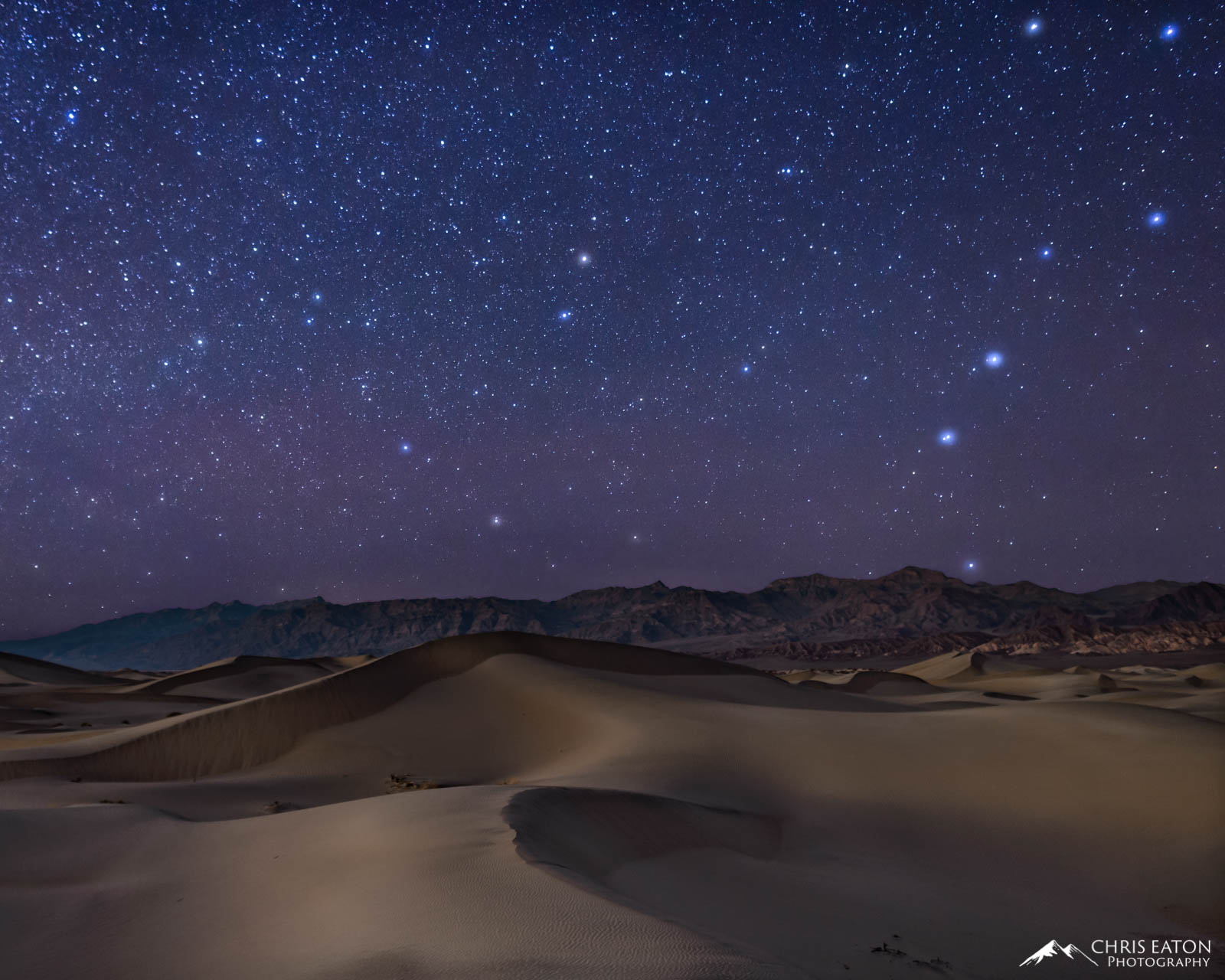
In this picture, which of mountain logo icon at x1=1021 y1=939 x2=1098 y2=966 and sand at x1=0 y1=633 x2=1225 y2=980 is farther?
mountain logo icon at x1=1021 y1=939 x2=1098 y2=966

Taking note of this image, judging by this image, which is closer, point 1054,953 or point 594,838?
point 1054,953

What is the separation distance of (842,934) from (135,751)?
69.6ft

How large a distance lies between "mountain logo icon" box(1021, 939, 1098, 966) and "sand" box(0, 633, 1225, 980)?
141mm

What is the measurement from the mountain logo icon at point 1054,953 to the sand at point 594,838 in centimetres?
14

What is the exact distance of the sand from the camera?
638 cm

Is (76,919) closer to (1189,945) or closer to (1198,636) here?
(1189,945)

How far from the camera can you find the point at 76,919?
7.71m

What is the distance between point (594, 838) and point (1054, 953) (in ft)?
18.0

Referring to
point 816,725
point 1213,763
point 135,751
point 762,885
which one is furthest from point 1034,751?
point 135,751

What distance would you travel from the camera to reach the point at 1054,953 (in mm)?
8328

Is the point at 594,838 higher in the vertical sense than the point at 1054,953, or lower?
higher

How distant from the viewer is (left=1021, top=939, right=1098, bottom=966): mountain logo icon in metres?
8.07

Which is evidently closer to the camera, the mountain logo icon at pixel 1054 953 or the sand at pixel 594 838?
the sand at pixel 594 838

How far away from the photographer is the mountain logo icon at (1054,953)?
26.5 feet
